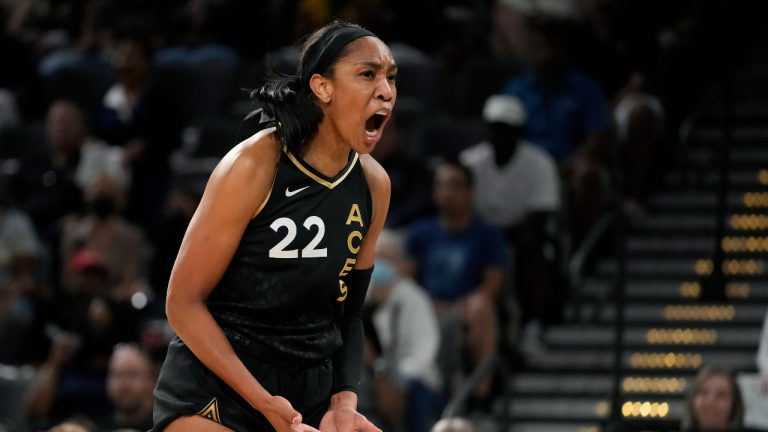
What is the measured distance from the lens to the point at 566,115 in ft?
33.4

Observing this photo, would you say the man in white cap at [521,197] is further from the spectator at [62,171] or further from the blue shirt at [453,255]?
the spectator at [62,171]

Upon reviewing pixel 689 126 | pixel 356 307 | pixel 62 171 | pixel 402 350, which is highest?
pixel 689 126

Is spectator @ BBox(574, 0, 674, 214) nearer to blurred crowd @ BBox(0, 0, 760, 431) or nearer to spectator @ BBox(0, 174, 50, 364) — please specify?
blurred crowd @ BBox(0, 0, 760, 431)

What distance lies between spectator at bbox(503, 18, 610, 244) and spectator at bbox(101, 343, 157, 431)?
297 cm

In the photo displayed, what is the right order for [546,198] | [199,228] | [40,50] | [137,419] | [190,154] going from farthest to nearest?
1. [40,50]
2. [190,154]
3. [546,198]
4. [137,419]
5. [199,228]

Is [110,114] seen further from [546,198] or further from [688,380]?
[688,380]

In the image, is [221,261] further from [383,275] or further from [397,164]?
[397,164]

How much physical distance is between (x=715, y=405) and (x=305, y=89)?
4267 mm

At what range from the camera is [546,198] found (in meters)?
9.63

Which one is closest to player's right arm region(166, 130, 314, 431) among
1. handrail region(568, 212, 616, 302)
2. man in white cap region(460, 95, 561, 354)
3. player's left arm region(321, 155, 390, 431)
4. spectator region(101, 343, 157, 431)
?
player's left arm region(321, 155, 390, 431)

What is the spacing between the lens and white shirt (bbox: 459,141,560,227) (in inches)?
380

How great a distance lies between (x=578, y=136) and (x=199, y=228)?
6710 millimetres

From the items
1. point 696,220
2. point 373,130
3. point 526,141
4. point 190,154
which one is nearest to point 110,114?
point 190,154

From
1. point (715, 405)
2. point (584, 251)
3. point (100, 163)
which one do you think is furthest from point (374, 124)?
point (100, 163)
